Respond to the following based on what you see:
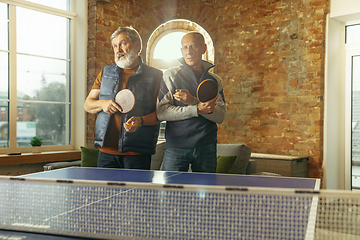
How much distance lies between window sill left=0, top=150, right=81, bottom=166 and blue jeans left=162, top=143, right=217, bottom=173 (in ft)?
8.19

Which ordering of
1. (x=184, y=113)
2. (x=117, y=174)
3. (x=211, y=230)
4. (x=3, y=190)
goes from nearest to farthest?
(x=211, y=230)
(x=3, y=190)
(x=117, y=174)
(x=184, y=113)

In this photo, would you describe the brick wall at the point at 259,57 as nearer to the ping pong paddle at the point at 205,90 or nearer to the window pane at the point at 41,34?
the window pane at the point at 41,34

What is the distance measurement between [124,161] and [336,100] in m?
3.48

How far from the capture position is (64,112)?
4.90 meters

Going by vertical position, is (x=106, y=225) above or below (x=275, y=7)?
below

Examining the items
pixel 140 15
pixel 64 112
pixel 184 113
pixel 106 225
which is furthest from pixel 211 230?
pixel 140 15

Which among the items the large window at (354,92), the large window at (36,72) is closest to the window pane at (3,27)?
the large window at (36,72)

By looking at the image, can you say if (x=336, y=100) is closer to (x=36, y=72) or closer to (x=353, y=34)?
(x=353, y=34)

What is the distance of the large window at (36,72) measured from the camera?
14.2 ft

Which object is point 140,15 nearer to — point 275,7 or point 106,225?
point 275,7

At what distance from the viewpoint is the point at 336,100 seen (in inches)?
184

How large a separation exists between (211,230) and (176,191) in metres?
0.28

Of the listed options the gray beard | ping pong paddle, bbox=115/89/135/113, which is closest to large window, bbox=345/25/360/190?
the gray beard

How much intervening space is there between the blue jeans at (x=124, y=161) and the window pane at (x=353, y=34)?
3.69 meters
